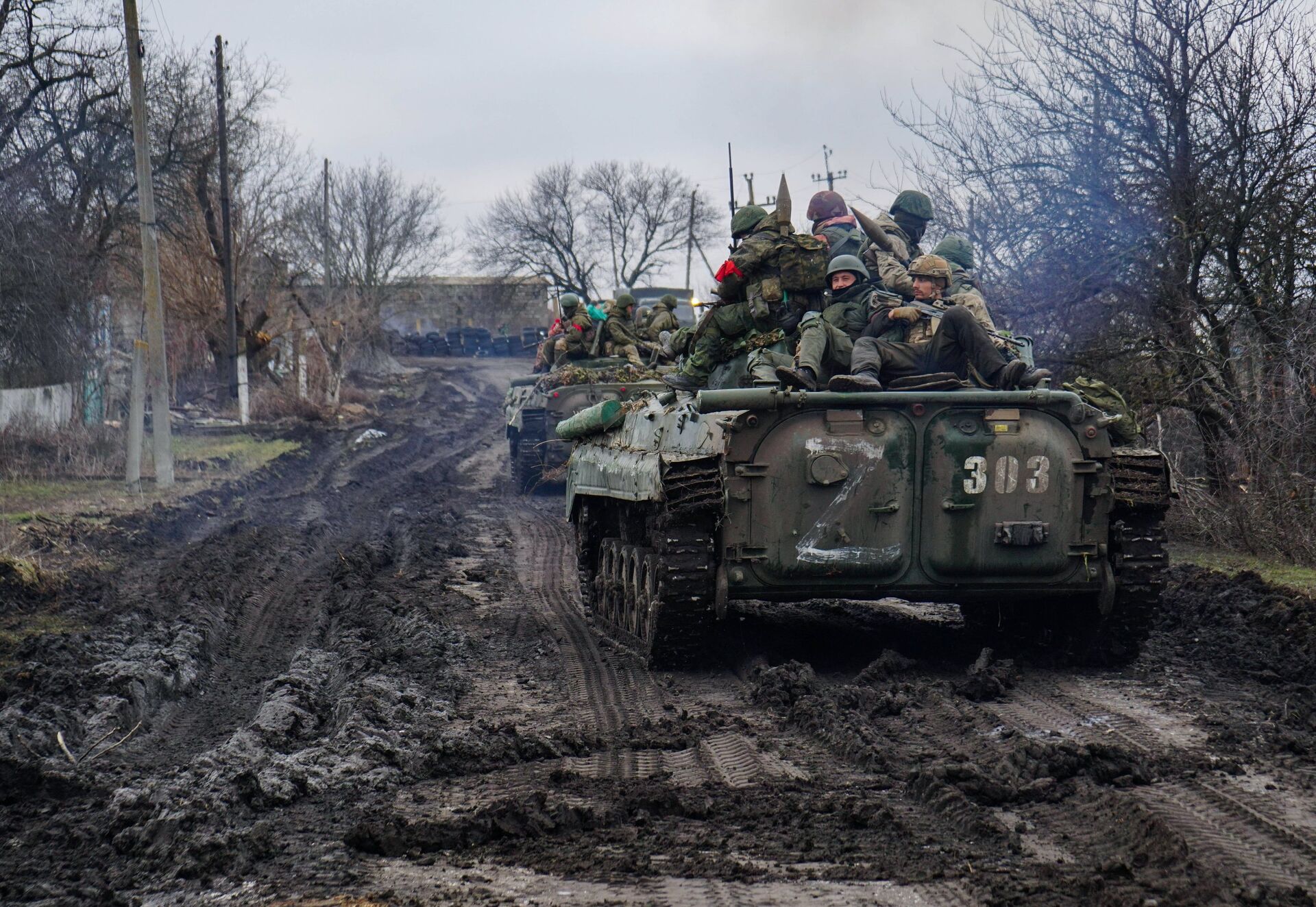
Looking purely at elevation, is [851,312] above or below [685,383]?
above

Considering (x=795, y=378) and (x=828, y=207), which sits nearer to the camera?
(x=795, y=378)

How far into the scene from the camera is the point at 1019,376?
7.52 m

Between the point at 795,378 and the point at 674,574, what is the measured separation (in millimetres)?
1171

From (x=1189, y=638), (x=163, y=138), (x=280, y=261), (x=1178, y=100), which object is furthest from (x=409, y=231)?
(x=1189, y=638)

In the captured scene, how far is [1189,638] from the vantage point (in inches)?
328

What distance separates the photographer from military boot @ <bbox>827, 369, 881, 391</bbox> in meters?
7.27

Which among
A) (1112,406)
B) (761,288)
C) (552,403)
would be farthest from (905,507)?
(552,403)

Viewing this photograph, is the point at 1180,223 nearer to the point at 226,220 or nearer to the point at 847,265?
the point at 847,265

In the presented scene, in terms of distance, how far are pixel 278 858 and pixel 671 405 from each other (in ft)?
15.0

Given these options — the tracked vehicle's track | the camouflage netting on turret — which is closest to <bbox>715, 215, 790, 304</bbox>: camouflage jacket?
the camouflage netting on turret

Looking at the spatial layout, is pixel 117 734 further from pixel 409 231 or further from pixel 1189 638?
pixel 409 231

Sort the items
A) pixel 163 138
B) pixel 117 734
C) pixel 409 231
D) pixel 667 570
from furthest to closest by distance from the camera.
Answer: pixel 409 231 → pixel 163 138 → pixel 667 570 → pixel 117 734

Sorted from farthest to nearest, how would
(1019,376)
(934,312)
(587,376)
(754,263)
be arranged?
(587,376), (754,263), (934,312), (1019,376)

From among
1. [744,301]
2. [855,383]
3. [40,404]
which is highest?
[744,301]
